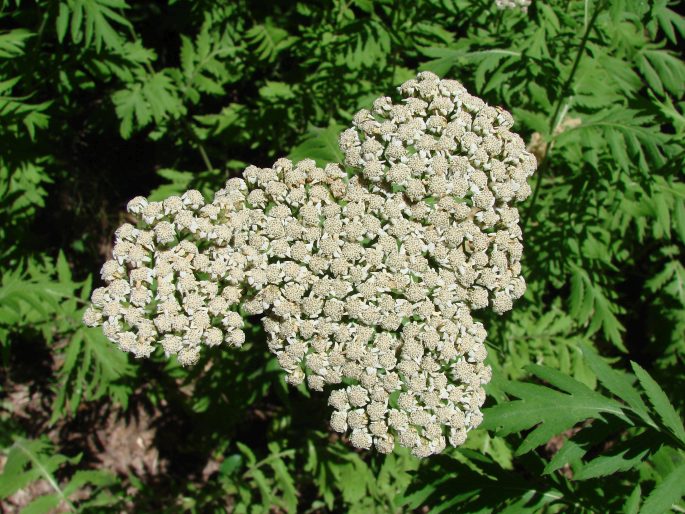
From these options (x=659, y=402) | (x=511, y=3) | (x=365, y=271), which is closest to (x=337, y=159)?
(x=365, y=271)

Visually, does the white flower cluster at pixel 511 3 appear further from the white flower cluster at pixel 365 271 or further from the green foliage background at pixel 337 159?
the white flower cluster at pixel 365 271

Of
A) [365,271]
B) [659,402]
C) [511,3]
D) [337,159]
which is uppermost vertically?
[511,3]

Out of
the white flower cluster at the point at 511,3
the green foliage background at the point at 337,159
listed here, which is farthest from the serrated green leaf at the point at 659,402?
the white flower cluster at the point at 511,3

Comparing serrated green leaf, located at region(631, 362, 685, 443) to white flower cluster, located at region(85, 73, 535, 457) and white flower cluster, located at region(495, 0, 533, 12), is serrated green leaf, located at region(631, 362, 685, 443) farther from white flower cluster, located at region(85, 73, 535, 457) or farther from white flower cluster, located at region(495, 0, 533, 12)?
white flower cluster, located at region(495, 0, 533, 12)

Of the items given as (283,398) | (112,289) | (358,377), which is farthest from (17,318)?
(358,377)

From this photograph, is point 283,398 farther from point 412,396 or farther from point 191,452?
point 191,452

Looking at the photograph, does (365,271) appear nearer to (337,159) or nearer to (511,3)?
(337,159)
